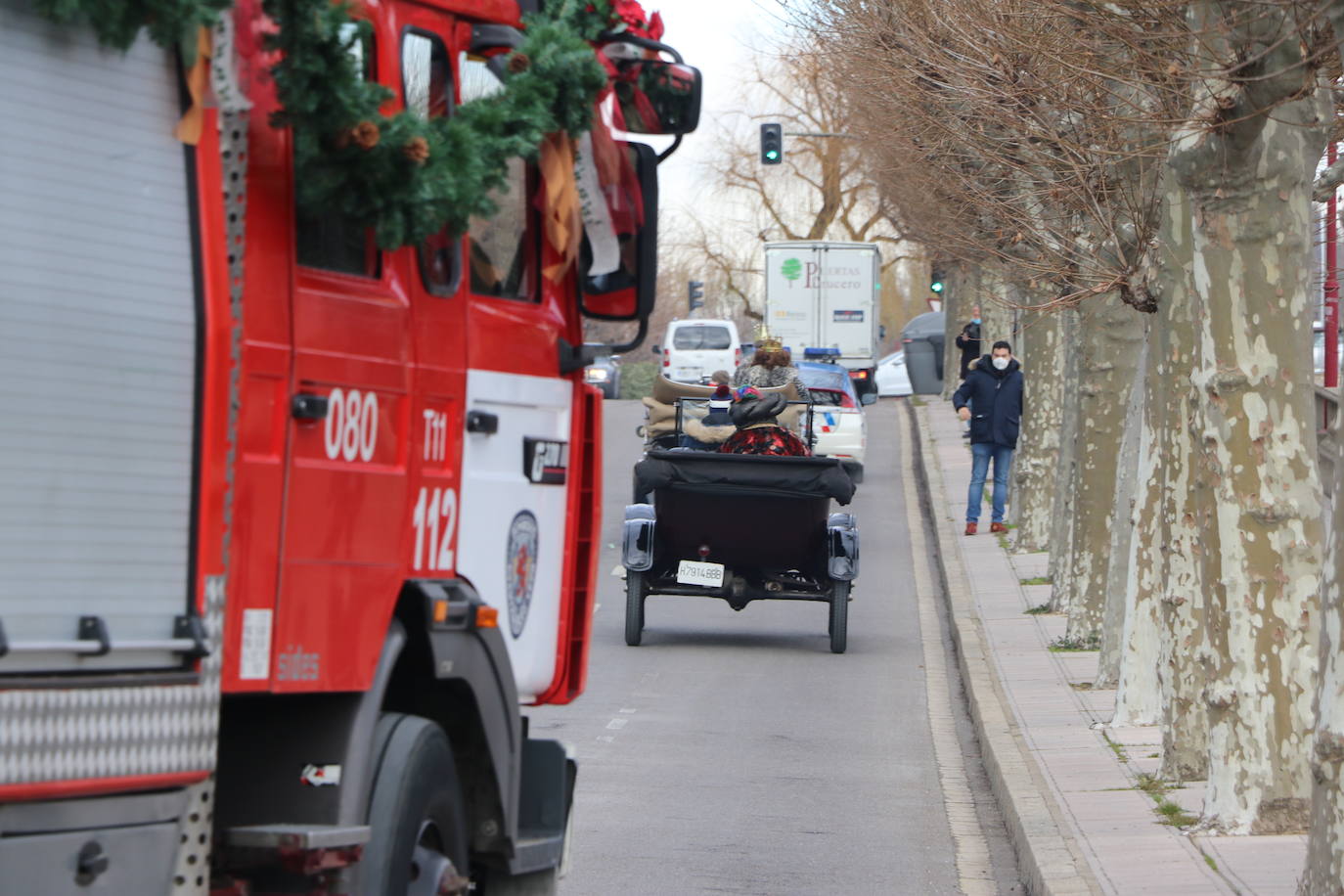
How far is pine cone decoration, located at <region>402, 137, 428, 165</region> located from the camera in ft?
14.2

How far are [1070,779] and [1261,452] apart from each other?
8.00ft

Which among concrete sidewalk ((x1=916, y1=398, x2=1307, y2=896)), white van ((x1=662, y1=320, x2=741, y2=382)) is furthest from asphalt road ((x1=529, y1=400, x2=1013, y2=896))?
white van ((x1=662, y1=320, x2=741, y2=382))

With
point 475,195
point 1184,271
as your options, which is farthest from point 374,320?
point 1184,271

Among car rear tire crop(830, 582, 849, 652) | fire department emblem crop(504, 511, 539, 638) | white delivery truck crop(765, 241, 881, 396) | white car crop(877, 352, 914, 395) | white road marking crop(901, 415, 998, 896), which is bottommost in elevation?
white road marking crop(901, 415, 998, 896)

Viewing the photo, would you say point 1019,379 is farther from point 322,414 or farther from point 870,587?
point 322,414

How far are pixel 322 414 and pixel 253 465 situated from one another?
291 mm

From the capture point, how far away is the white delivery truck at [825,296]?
47.0 m

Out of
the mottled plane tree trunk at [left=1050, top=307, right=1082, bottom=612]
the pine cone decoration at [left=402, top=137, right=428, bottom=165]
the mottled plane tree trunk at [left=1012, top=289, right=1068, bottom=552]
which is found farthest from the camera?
the mottled plane tree trunk at [left=1012, top=289, right=1068, bottom=552]

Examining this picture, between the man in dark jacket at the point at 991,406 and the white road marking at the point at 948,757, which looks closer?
the white road marking at the point at 948,757

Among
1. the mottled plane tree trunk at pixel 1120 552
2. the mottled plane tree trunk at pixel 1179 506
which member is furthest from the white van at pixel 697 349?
the mottled plane tree trunk at pixel 1179 506

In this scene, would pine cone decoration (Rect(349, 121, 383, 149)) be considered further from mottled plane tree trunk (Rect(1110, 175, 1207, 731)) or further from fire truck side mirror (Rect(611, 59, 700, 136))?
mottled plane tree trunk (Rect(1110, 175, 1207, 731))

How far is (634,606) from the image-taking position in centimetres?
1588

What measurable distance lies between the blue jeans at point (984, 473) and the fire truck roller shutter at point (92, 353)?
20.2m

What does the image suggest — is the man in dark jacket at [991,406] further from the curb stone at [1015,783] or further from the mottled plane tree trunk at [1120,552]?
the mottled plane tree trunk at [1120,552]
